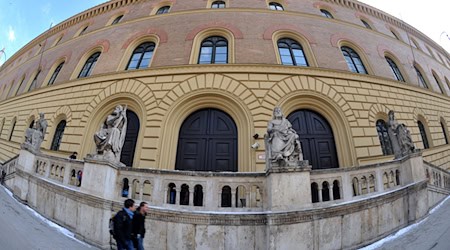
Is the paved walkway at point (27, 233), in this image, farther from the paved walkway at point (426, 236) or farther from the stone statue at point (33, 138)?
the paved walkway at point (426, 236)

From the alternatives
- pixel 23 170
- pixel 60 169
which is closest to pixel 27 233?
pixel 60 169

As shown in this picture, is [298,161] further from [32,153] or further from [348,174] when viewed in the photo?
[32,153]

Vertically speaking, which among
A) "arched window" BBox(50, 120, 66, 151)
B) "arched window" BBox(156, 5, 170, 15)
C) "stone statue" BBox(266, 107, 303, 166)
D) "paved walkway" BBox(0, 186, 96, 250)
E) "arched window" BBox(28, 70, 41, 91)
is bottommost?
"paved walkway" BBox(0, 186, 96, 250)

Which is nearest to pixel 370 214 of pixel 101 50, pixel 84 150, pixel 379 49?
pixel 84 150

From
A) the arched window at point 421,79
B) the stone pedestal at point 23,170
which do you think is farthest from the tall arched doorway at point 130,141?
the arched window at point 421,79

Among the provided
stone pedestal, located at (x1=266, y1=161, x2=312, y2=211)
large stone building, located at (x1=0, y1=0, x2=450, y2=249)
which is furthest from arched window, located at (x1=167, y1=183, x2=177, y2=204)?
stone pedestal, located at (x1=266, y1=161, x2=312, y2=211)

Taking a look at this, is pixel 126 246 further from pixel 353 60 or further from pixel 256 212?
pixel 353 60

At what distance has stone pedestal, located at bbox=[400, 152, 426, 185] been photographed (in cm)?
658

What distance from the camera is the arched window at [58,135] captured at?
13422mm

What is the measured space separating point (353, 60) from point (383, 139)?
16.7ft

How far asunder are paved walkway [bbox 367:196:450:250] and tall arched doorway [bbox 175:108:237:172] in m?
5.93

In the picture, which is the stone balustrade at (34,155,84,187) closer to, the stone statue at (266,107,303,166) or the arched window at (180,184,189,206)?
the arched window at (180,184,189,206)

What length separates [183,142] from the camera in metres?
11.0

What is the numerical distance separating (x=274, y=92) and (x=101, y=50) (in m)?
11.5
